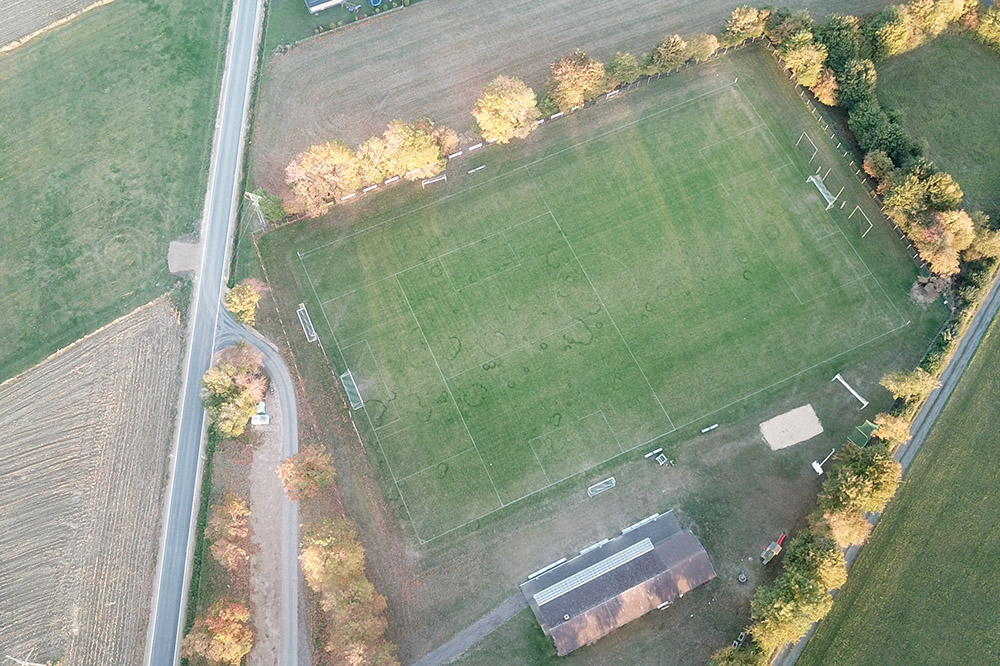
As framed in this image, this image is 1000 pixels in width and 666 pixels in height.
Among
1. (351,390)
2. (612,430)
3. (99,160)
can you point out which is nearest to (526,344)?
(612,430)

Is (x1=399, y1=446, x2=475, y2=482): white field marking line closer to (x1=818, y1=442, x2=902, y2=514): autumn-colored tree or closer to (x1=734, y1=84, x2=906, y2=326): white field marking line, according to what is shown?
(x1=818, y1=442, x2=902, y2=514): autumn-colored tree

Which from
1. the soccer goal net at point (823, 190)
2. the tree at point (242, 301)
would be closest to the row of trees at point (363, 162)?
the tree at point (242, 301)

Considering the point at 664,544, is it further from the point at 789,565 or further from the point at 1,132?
the point at 1,132

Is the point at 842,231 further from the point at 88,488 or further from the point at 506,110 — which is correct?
the point at 88,488

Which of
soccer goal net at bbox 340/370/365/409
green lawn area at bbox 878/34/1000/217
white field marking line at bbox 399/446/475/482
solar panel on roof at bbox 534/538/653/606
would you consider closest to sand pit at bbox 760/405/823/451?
solar panel on roof at bbox 534/538/653/606

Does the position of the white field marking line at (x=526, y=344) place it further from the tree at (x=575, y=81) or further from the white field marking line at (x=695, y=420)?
the tree at (x=575, y=81)

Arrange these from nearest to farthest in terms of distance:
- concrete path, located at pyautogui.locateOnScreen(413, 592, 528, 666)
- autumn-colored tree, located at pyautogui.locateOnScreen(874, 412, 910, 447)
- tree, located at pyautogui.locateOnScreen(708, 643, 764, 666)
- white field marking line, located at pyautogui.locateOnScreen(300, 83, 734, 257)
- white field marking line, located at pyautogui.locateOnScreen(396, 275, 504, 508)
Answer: tree, located at pyautogui.locateOnScreen(708, 643, 764, 666), concrete path, located at pyautogui.locateOnScreen(413, 592, 528, 666), autumn-colored tree, located at pyautogui.locateOnScreen(874, 412, 910, 447), white field marking line, located at pyautogui.locateOnScreen(396, 275, 504, 508), white field marking line, located at pyautogui.locateOnScreen(300, 83, 734, 257)
